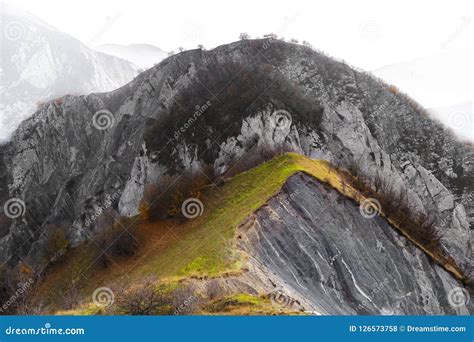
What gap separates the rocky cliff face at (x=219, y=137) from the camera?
5075 cm

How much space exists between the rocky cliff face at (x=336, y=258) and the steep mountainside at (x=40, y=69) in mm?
90824

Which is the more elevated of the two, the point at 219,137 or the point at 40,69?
the point at 40,69

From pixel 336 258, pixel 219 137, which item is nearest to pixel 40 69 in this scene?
pixel 219 137

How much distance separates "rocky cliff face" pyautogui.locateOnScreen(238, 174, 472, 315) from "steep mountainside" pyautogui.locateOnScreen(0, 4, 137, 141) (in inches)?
3576

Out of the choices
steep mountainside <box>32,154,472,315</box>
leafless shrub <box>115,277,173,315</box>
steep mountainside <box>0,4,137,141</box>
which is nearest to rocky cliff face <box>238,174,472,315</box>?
steep mountainside <box>32,154,472,315</box>

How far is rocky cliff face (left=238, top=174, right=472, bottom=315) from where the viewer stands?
2769 centimetres

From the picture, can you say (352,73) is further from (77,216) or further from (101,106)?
(77,216)

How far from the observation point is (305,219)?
1246 inches

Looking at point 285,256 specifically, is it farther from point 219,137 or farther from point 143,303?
point 219,137

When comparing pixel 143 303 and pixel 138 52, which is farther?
pixel 138 52

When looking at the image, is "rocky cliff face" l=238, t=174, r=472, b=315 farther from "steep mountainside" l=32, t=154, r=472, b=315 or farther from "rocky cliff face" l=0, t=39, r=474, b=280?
"rocky cliff face" l=0, t=39, r=474, b=280

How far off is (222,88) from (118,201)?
57.0 feet

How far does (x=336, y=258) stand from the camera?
101 feet

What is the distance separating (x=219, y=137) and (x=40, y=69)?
266 ft
